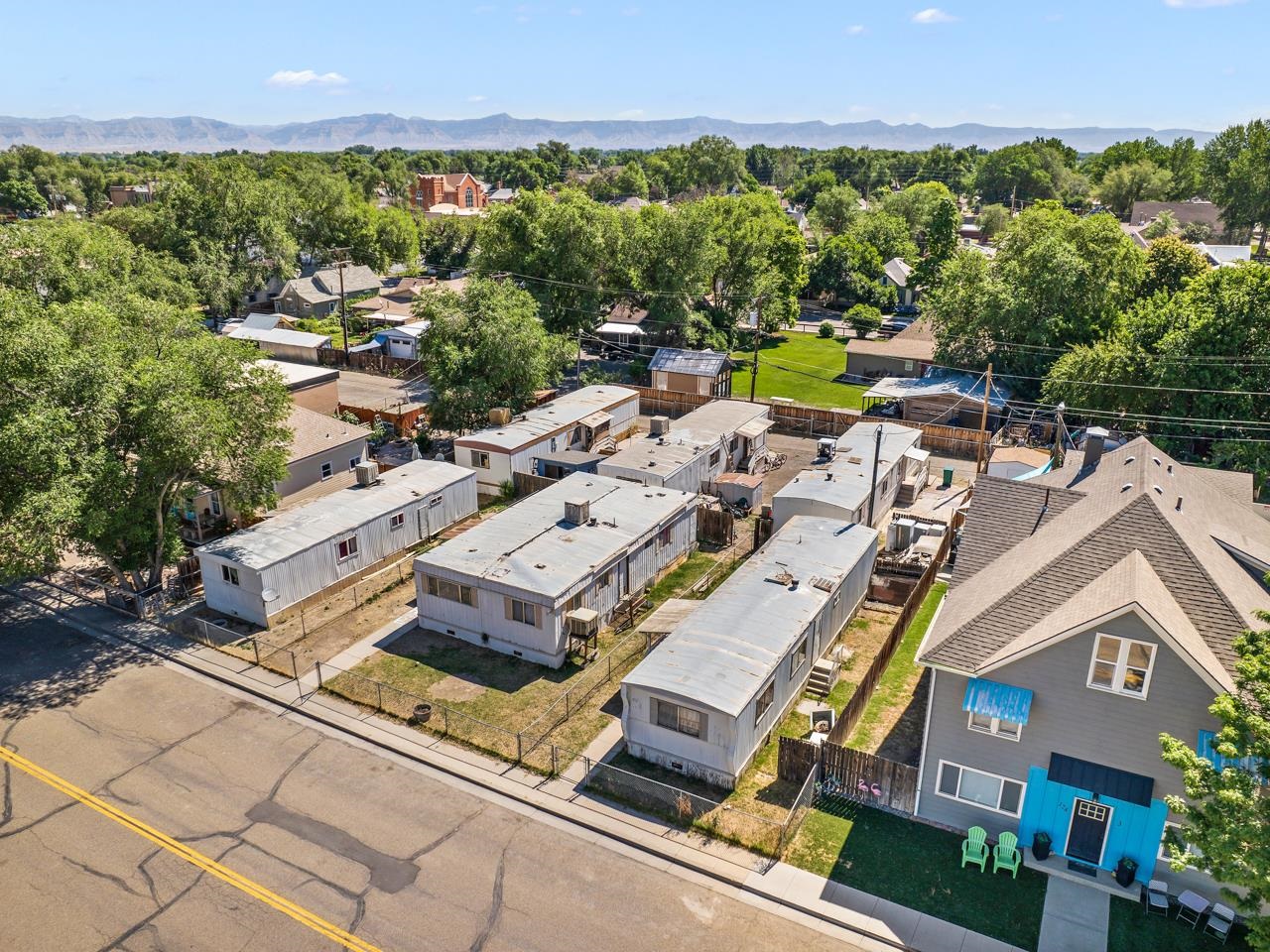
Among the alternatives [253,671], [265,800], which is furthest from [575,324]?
[265,800]

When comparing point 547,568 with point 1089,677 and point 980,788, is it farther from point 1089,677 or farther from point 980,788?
point 1089,677

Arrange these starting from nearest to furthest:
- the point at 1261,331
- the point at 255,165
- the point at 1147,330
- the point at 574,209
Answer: the point at 1261,331 → the point at 1147,330 → the point at 574,209 → the point at 255,165

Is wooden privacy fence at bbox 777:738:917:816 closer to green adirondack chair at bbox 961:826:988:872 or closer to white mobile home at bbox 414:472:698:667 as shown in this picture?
green adirondack chair at bbox 961:826:988:872

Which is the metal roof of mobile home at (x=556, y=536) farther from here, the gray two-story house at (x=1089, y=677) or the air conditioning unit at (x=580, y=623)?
the gray two-story house at (x=1089, y=677)

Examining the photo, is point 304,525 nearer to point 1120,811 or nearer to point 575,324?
point 1120,811

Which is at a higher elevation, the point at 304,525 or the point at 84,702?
the point at 304,525
